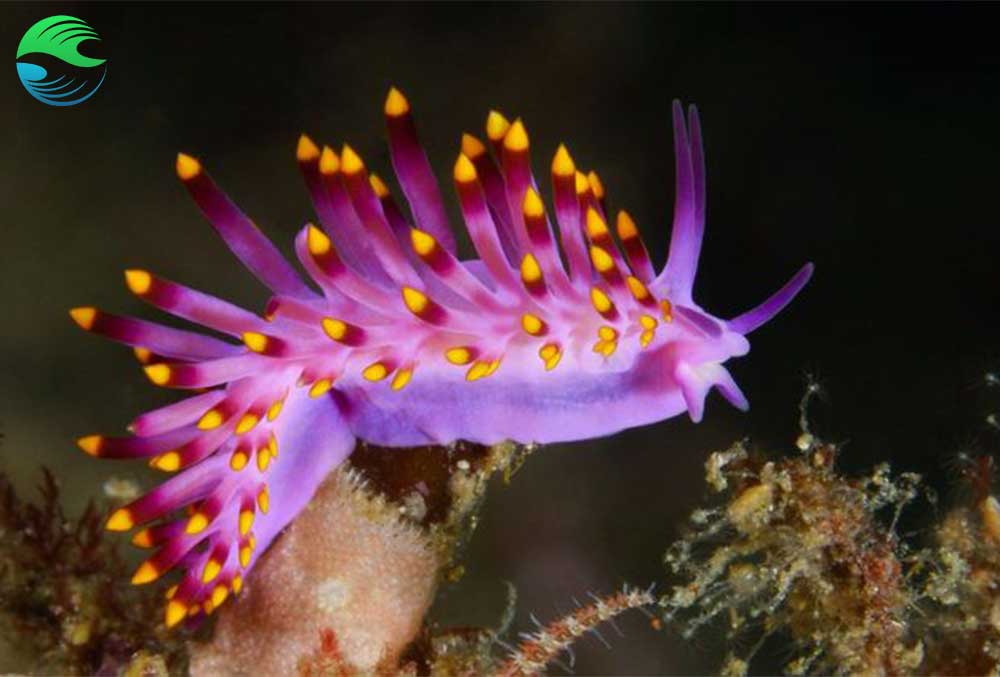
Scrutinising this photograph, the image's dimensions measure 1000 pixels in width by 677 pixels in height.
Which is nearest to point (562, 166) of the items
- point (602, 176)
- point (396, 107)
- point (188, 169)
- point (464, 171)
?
point (464, 171)

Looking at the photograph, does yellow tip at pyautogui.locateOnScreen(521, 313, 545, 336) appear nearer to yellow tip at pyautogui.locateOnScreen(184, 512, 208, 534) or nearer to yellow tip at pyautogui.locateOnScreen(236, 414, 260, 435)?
yellow tip at pyautogui.locateOnScreen(236, 414, 260, 435)

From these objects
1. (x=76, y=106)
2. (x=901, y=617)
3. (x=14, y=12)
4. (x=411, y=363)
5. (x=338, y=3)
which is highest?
(x=14, y=12)

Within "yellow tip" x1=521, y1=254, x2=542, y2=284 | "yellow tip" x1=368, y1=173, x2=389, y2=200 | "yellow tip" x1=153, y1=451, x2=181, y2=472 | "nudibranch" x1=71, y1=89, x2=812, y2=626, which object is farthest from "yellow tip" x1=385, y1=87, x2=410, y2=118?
"yellow tip" x1=153, y1=451, x2=181, y2=472

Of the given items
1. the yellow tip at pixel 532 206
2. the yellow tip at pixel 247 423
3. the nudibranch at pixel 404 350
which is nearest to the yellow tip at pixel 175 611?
the nudibranch at pixel 404 350

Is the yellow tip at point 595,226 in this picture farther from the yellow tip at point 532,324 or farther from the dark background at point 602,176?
the dark background at point 602,176

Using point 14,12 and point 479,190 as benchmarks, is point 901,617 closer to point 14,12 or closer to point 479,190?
point 479,190

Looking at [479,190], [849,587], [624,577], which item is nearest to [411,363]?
[479,190]
